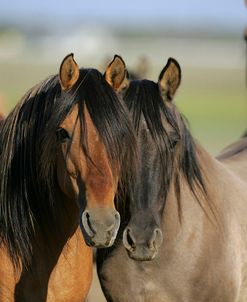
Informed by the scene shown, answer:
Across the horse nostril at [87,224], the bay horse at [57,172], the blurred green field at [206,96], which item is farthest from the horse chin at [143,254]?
the blurred green field at [206,96]

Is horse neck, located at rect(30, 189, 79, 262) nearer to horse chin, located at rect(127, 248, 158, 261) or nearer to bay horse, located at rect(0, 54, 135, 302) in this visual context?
bay horse, located at rect(0, 54, 135, 302)

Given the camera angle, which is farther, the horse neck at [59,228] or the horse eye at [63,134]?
the horse neck at [59,228]

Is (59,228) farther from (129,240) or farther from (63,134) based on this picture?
(63,134)

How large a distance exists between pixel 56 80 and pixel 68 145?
50 centimetres

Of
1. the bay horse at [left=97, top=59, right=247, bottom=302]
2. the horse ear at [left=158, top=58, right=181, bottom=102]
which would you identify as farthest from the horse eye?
the horse ear at [left=158, top=58, right=181, bottom=102]

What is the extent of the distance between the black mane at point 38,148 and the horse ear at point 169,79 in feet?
1.64

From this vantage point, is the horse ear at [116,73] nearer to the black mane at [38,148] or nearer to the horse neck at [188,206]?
the black mane at [38,148]

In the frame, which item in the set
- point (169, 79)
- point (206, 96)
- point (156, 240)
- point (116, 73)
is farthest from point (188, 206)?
point (206, 96)

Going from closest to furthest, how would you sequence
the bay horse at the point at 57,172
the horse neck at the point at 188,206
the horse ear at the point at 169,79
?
the bay horse at the point at 57,172 → the horse ear at the point at 169,79 → the horse neck at the point at 188,206

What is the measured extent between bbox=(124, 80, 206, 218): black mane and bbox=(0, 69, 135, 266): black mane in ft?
0.95

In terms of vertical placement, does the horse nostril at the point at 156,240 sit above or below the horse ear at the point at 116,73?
below

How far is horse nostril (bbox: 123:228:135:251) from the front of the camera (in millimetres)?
4840

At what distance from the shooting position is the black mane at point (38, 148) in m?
4.66

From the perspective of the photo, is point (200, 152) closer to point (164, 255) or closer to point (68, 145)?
point (164, 255)
